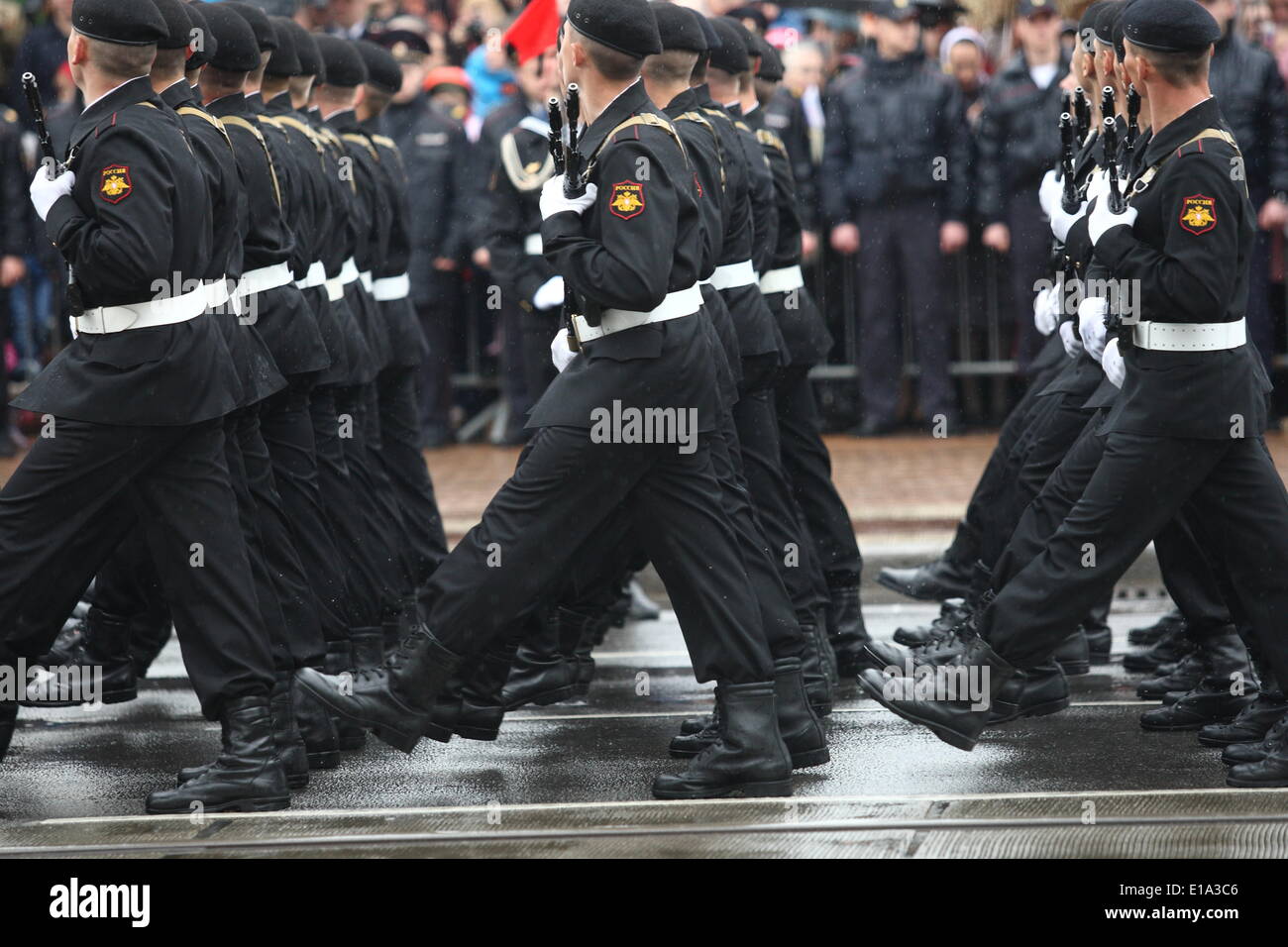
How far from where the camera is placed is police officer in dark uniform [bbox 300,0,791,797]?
19.1ft

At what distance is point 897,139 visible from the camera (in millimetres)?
13117

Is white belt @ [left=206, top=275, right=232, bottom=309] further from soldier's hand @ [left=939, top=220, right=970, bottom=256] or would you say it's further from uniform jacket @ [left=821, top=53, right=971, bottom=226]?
soldier's hand @ [left=939, top=220, right=970, bottom=256]

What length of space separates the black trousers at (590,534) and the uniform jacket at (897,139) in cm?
748

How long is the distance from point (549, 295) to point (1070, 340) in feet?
6.59

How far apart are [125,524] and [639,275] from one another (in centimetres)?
156

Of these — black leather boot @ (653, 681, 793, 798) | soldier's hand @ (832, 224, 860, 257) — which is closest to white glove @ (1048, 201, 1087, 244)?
black leather boot @ (653, 681, 793, 798)

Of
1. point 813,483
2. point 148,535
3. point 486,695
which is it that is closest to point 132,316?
point 148,535

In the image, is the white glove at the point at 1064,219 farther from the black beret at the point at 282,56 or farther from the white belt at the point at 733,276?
the black beret at the point at 282,56

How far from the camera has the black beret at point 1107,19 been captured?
6.92 metres

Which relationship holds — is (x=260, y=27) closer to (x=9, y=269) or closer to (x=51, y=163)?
(x=51, y=163)

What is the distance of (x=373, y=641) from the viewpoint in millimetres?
7613

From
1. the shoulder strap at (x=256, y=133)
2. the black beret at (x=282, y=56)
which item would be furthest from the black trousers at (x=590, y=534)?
the black beret at (x=282, y=56)
